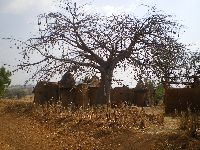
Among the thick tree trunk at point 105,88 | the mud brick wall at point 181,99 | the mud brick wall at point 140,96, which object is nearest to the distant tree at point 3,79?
the mud brick wall at point 140,96

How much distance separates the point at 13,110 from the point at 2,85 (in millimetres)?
24026

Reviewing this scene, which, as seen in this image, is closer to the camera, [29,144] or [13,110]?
[29,144]

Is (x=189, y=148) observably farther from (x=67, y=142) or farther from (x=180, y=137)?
(x=67, y=142)

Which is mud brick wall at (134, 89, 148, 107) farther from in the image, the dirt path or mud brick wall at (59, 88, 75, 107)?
the dirt path

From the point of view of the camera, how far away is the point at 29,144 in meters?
11.6

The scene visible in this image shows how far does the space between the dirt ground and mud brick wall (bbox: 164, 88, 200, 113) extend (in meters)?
5.28

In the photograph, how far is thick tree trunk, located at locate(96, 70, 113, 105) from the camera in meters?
22.1

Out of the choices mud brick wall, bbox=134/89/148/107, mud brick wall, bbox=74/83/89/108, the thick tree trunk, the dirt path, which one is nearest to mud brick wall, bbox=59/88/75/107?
mud brick wall, bbox=74/83/89/108

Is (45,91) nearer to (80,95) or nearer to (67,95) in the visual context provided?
(67,95)

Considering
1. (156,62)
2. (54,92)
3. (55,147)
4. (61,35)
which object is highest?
(61,35)

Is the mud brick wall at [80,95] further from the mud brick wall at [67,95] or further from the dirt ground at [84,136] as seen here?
the dirt ground at [84,136]

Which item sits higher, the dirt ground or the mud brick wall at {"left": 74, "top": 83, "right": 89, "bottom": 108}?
the mud brick wall at {"left": 74, "top": 83, "right": 89, "bottom": 108}

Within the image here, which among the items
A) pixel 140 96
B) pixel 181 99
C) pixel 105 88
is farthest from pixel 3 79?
pixel 181 99

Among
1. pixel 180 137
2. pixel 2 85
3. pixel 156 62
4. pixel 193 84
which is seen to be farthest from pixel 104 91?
pixel 2 85
